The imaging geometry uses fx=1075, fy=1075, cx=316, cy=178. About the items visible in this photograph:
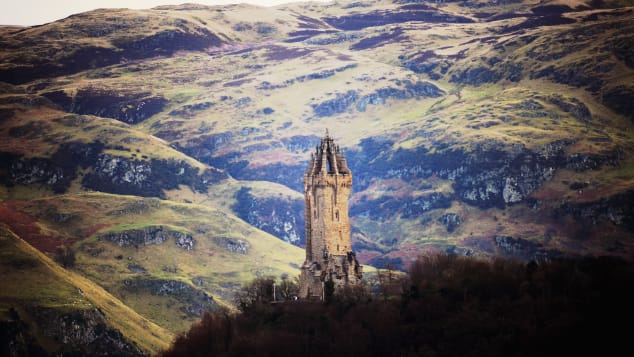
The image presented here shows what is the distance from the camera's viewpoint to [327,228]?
504 feet

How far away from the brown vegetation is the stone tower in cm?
333

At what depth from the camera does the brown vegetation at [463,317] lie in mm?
137125

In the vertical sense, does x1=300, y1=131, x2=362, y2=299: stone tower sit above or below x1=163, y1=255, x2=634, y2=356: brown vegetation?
above

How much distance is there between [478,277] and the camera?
154250 mm

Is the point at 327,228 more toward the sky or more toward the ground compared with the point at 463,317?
more toward the sky

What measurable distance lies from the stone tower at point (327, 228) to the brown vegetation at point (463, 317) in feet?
10.9

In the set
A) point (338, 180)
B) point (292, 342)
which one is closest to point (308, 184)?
point (338, 180)

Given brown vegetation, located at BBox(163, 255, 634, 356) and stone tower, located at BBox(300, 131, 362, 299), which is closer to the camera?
brown vegetation, located at BBox(163, 255, 634, 356)

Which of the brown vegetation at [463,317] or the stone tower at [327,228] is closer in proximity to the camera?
the brown vegetation at [463,317]

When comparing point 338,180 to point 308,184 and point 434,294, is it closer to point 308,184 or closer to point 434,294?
point 308,184

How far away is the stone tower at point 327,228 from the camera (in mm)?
151875

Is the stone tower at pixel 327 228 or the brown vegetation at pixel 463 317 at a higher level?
the stone tower at pixel 327 228

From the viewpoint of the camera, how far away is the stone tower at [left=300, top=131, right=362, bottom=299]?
498 ft

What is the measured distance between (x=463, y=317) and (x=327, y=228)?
75.9 feet
